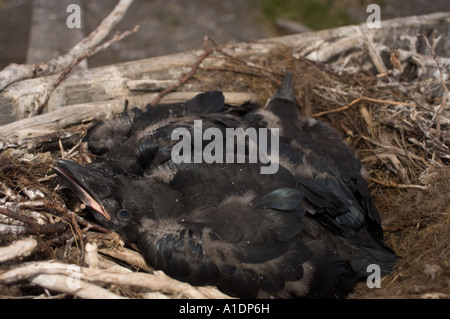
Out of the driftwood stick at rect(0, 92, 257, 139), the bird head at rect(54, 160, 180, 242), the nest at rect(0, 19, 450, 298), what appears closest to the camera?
the nest at rect(0, 19, 450, 298)

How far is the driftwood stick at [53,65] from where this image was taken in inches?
127

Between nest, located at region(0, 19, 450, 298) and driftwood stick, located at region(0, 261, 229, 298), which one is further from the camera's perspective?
nest, located at region(0, 19, 450, 298)

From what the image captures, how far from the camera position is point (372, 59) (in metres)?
3.84

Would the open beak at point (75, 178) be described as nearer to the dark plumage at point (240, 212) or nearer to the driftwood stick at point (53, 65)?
the dark plumage at point (240, 212)

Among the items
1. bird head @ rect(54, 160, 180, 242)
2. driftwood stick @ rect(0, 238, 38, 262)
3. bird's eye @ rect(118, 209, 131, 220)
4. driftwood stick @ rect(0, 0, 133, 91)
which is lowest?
driftwood stick @ rect(0, 238, 38, 262)

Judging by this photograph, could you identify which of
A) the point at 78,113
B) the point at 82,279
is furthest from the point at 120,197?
the point at 78,113

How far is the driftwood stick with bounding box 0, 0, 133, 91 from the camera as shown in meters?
3.23

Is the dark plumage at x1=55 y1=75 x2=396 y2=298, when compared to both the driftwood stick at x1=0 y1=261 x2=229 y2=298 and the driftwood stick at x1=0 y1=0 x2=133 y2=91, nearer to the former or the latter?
the driftwood stick at x1=0 y1=261 x2=229 y2=298

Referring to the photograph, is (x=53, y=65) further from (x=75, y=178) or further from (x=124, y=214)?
(x=124, y=214)

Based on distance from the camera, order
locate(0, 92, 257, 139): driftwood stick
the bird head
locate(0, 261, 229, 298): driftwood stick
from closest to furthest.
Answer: locate(0, 261, 229, 298): driftwood stick
the bird head
locate(0, 92, 257, 139): driftwood stick

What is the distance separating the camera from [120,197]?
8.18 feet

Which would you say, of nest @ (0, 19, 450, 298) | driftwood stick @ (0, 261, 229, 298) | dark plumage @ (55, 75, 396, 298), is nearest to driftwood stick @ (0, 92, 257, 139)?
nest @ (0, 19, 450, 298)

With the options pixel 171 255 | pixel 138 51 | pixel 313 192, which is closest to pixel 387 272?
pixel 313 192

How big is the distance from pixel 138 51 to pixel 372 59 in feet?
11.9
